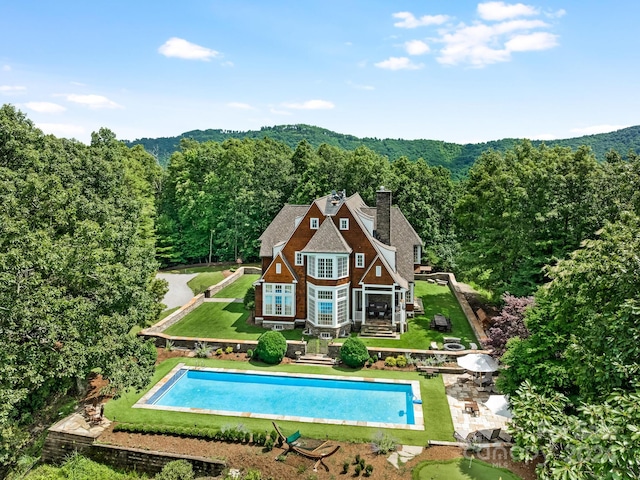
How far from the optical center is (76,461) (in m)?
18.2

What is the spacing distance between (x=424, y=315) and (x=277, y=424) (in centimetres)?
1689

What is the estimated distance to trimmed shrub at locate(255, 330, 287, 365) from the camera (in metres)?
26.0

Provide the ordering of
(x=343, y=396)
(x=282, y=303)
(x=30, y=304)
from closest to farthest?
(x=30, y=304)
(x=343, y=396)
(x=282, y=303)

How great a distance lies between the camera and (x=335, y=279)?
2936 centimetres

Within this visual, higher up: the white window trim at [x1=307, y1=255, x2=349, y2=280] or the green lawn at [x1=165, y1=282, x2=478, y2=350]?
the white window trim at [x1=307, y1=255, x2=349, y2=280]

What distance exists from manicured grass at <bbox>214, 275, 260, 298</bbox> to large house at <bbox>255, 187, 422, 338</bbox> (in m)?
8.11

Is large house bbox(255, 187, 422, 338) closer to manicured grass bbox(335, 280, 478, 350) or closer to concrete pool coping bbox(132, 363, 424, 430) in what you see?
manicured grass bbox(335, 280, 478, 350)

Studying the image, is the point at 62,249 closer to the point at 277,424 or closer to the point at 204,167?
the point at 277,424

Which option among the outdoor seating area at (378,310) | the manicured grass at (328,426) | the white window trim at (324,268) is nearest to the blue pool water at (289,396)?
the manicured grass at (328,426)

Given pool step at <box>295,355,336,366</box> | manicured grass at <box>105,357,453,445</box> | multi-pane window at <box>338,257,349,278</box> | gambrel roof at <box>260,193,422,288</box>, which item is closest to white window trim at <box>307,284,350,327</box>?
multi-pane window at <box>338,257,349,278</box>

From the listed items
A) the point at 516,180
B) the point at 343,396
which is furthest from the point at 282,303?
the point at 516,180

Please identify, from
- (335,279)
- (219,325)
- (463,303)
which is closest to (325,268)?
(335,279)

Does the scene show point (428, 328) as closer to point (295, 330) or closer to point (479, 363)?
point (479, 363)

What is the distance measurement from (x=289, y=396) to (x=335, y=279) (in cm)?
879
